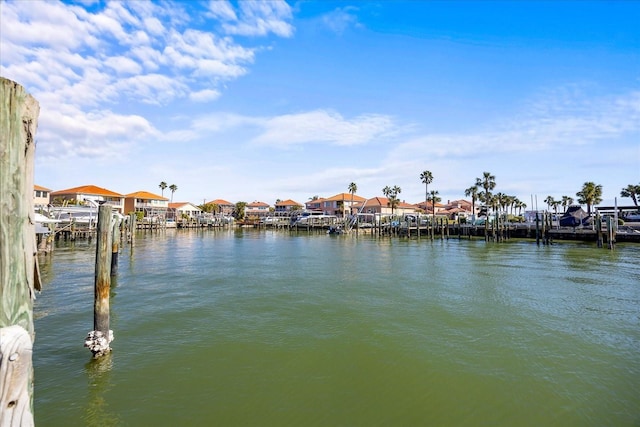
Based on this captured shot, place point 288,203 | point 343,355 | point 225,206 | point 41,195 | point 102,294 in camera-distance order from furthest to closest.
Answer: point 225,206 < point 288,203 < point 41,195 < point 343,355 < point 102,294

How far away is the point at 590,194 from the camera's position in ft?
207

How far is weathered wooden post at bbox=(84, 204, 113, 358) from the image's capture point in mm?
9227

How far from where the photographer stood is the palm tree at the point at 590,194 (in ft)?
208

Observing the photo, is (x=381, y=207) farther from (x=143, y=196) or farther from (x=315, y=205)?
(x=143, y=196)

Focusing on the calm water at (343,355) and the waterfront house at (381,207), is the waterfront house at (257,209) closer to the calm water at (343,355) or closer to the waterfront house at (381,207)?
the waterfront house at (381,207)

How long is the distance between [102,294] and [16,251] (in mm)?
7358

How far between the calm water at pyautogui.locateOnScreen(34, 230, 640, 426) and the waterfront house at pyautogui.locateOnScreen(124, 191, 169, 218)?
68.0 meters

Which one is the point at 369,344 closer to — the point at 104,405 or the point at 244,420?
the point at 244,420

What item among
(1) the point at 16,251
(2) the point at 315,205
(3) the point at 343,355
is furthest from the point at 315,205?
(1) the point at 16,251

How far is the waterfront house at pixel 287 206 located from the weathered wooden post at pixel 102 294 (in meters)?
109

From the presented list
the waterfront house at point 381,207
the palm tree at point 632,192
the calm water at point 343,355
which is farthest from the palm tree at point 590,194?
the calm water at point 343,355

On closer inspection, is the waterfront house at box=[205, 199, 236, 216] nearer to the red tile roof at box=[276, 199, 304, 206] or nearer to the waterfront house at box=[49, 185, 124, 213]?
the red tile roof at box=[276, 199, 304, 206]

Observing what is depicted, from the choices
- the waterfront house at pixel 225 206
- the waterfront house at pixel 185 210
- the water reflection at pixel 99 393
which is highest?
the waterfront house at pixel 225 206

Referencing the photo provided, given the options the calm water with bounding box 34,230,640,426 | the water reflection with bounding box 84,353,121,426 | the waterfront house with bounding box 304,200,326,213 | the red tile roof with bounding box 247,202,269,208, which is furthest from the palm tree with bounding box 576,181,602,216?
the red tile roof with bounding box 247,202,269,208
